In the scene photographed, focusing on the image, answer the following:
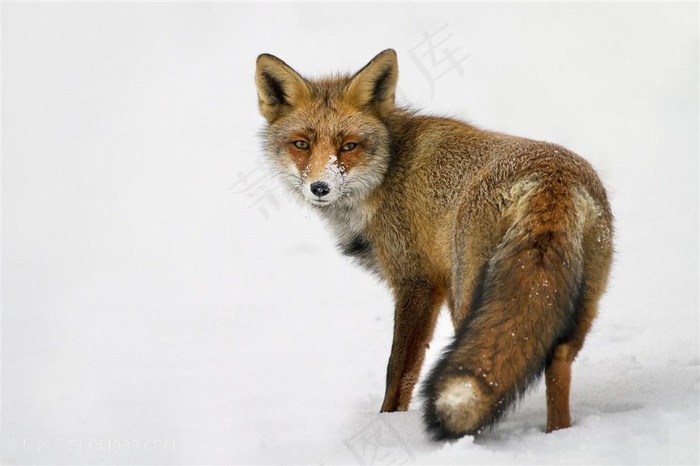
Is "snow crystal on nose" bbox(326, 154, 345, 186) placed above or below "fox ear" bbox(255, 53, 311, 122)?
below

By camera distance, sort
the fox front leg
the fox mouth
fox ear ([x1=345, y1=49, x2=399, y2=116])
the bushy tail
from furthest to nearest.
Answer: fox ear ([x1=345, y1=49, x2=399, y2=116]), the fox mouth, the fox front leg, the bushy tail

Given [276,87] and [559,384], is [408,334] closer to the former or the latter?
[559,384]

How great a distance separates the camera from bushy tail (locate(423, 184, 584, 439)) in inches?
144

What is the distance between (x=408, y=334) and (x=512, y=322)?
3.97 ft

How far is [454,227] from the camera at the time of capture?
458cm

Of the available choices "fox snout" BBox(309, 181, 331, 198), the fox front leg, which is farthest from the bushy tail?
"fox snout" BBox(309, 181, 331, 198)

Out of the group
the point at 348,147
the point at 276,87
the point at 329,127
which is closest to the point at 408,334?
the point at 348,147

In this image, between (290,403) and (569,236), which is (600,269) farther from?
(290,403)

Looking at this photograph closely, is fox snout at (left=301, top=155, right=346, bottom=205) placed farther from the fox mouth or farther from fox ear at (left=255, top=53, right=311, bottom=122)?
fox ear at (left=255, top=53, right=311, bottom=122)

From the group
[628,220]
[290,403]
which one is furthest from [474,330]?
[628,220]

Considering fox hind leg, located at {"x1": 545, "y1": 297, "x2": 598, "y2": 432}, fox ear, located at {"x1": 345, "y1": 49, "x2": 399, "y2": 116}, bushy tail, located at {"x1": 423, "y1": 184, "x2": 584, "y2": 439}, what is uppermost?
fox ear, located at {"x1": 345, "y1": 49, "x2": 399, "y2": 116}

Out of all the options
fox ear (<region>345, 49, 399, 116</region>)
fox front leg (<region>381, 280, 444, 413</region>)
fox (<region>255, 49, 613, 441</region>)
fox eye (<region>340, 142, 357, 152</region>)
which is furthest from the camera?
fox ear (<region>345, 49, 399, 116</region>)

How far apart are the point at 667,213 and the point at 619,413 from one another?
23.6 ft

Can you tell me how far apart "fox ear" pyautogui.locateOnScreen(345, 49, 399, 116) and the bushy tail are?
171 centimetres
